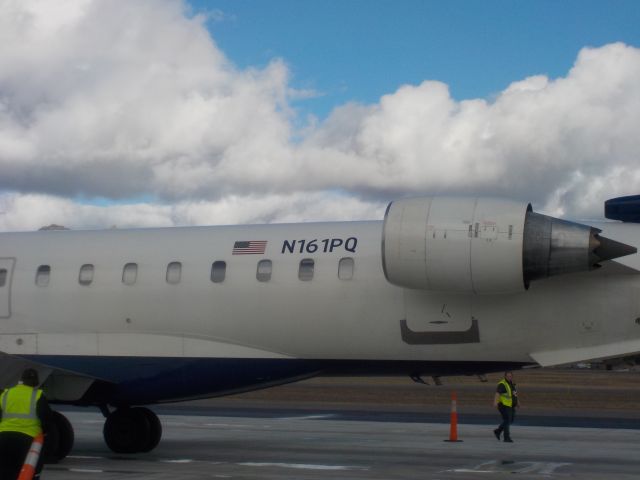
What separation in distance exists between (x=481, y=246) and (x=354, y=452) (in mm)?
6453

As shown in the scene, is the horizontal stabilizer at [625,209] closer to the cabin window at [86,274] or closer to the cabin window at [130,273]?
the cabin window at [130,273]

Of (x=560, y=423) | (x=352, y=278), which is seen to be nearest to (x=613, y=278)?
(x=352, y=278)

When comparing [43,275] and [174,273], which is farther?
[43,275]

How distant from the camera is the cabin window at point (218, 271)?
52.3 feet

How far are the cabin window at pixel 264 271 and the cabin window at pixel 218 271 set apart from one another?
61cm

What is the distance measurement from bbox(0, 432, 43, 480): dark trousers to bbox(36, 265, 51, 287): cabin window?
6903mm

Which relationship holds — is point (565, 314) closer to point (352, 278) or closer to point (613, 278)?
point (613, 278)

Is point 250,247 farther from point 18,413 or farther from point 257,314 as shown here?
point 18,413

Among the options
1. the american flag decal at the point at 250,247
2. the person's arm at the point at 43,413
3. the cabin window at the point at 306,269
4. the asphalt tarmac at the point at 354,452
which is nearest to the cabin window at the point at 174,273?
the american flag decal at the point at 250,247

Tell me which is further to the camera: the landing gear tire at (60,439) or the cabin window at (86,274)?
the cabin window at (86,274)

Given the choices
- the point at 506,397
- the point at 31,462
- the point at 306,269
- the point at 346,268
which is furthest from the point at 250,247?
the point at 506,397

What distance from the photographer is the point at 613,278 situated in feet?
46.3

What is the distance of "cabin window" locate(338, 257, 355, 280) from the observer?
15.2m

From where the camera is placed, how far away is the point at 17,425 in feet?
33.9
